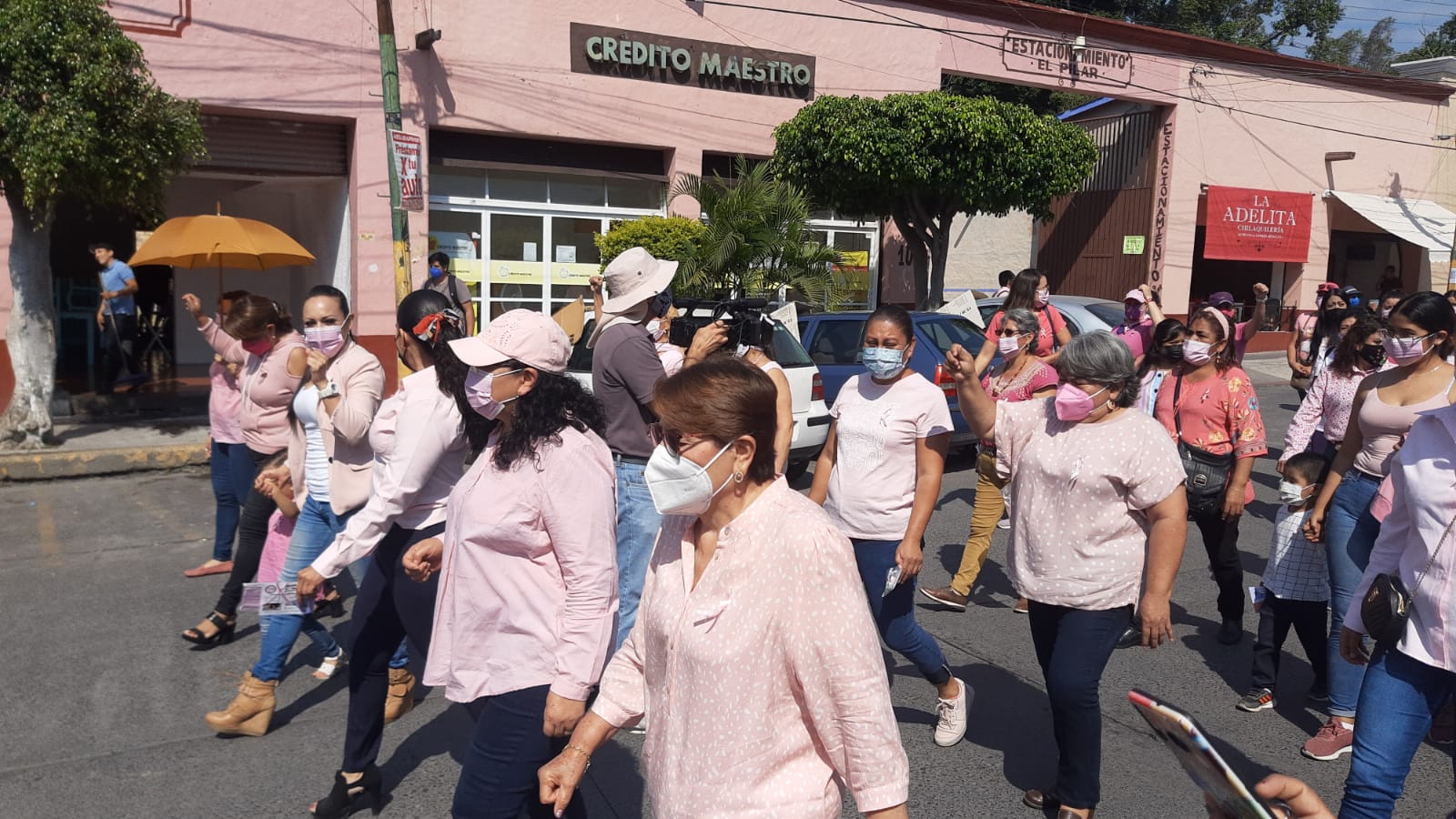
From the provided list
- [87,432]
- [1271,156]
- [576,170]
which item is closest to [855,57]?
[576,170]

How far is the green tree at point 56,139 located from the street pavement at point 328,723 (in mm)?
3645

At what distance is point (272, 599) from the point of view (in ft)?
14.4

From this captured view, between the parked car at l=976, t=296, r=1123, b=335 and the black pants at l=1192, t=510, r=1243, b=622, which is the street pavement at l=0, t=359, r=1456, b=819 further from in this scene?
the parked car at l=976, t=296, r=1123, b=335

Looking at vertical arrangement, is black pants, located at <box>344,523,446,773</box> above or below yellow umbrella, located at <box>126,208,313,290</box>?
below

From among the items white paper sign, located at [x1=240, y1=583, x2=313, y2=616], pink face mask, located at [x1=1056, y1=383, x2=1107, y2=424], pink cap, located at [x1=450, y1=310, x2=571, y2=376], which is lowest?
white paper sign, located at [x1=240, y1=583, x2=313, y2=616]

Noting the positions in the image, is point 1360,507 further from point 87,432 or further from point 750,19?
point 750,19

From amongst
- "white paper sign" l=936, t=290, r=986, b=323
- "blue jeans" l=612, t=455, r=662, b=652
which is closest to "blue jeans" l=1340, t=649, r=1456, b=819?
"blue jeans" l=612, t=455, r=662, b=652

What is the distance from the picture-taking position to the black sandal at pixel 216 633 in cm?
552

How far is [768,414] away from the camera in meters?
2.40

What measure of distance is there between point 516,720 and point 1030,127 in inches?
553

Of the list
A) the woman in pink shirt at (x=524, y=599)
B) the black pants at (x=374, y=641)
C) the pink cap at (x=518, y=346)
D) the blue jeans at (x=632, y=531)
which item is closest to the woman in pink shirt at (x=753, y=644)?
the woman in pink shirt at (x=524, y=599)

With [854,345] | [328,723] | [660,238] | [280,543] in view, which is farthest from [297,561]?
[660,238]

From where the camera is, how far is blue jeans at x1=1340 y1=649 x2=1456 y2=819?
303 centimetres

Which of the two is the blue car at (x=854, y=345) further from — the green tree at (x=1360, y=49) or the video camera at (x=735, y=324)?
the green tree at (x=1360, y=49)
